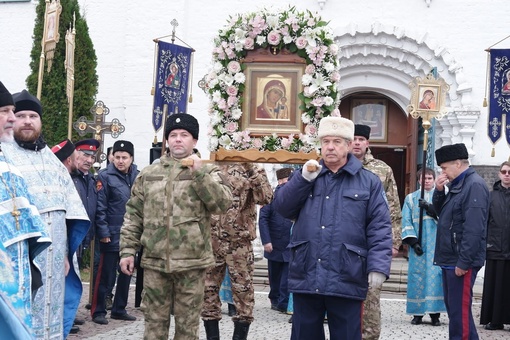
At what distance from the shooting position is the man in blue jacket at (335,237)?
514cm

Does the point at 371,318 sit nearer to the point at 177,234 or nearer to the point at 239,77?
the point at 177,234

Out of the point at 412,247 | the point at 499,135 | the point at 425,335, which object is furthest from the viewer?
the point at 499,135

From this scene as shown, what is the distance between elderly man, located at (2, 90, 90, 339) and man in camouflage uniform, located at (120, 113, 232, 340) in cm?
48

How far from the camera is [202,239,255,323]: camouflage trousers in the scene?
24.1 feet

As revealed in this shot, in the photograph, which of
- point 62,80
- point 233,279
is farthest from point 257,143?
point 62,80

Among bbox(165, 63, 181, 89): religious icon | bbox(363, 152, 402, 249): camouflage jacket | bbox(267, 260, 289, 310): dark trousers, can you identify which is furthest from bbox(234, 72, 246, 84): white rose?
bbox(165, 63, 181, 89): religious icon

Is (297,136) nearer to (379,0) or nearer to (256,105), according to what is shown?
(256,105)

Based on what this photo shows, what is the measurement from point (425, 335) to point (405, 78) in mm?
7306

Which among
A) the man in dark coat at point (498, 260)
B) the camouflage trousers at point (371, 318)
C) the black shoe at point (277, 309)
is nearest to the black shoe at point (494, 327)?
the man in dark coat at point (498, 260)

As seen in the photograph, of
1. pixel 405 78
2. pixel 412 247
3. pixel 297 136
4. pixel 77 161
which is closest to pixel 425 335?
pixel 412 247

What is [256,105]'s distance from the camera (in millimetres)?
6391

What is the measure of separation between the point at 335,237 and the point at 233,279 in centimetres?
247

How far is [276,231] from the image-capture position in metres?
10.8

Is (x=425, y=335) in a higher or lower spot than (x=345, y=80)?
lower
